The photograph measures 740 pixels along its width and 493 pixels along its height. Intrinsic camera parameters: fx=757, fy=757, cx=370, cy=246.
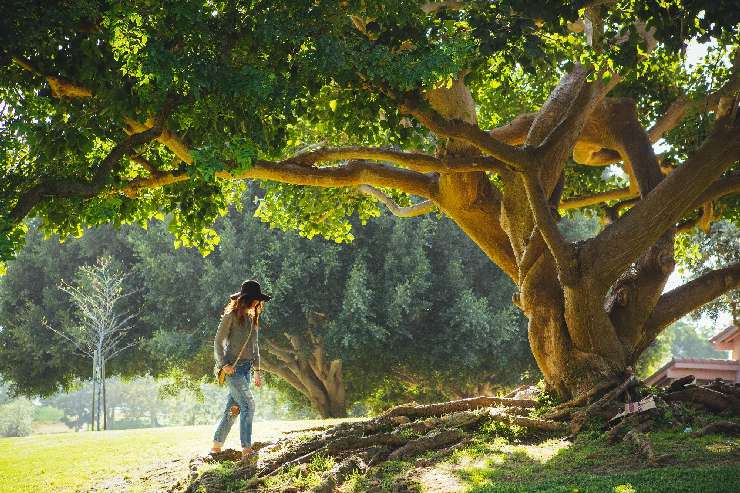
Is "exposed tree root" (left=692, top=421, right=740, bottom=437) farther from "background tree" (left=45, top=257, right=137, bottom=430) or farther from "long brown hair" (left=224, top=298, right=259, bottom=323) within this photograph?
"background tree" (left=45, top=257, right=137, bottom=430)

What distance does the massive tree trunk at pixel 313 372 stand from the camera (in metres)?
30.1

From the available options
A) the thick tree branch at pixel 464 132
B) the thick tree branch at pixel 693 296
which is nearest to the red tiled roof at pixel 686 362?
the thick tree branch at pixel 693 296

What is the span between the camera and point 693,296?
43.1ft

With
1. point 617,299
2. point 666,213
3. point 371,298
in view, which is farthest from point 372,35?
point 371,298

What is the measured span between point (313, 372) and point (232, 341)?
73.1 feet

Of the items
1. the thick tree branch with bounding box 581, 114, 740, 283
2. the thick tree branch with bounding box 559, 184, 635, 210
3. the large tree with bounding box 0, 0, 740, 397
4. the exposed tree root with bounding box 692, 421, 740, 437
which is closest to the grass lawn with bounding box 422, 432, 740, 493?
the exposed tree root with bounding box 692, 421, 740, 437

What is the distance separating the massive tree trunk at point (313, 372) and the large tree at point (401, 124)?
49.7ft

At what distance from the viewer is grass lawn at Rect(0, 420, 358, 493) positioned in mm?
9594

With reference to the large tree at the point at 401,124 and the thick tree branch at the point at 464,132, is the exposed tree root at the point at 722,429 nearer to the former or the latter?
the large tree at the point at 401,124

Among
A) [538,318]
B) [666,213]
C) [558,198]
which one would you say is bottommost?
[538,318]

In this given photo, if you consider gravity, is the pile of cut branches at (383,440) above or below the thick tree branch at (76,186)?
below

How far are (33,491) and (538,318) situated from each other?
7.82m

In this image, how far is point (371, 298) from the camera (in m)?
28.4

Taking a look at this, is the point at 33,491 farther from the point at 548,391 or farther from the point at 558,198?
the point at 558,198
